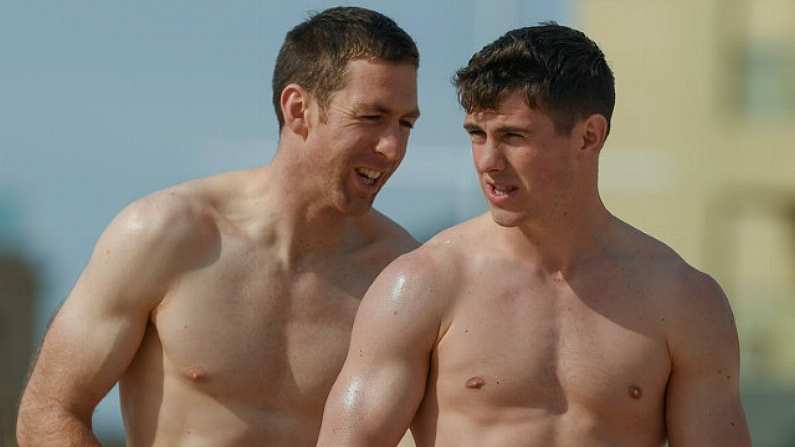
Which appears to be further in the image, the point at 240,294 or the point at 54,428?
the point at 240,294

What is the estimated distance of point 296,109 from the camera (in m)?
6.48

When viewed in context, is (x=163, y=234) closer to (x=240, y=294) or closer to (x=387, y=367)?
(x=240, y=294)

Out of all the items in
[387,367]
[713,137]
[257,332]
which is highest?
[387,367]

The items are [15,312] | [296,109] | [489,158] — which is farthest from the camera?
[15,312]

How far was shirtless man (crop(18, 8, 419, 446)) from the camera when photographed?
20.4 feet

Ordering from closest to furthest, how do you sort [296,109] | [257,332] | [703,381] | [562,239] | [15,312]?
[703,381], [562,239], [257,332], [296,109], [15,312]

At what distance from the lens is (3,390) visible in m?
25.3

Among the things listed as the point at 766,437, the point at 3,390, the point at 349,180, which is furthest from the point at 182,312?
the point at 3,390

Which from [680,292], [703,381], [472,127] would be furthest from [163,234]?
[703,381]

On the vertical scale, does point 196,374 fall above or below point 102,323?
below

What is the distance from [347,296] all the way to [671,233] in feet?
65.7

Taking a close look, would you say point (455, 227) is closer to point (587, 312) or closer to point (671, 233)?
point (587, 312)

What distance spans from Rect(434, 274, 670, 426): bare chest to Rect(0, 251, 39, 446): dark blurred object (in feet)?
61.1

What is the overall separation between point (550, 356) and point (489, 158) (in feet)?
1.78
